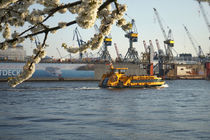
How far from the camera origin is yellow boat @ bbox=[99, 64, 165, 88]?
9644 cm

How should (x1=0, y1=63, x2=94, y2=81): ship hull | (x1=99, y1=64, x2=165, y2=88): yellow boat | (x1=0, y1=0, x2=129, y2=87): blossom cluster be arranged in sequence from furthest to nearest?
(x1=0, y1=63, x2=94, y2=81): ship hull < (x1=99, y1=64, x2=165, y2=88): yellow boat < (x1=0, y1=0, x2=129, y2=87): blossom cluster

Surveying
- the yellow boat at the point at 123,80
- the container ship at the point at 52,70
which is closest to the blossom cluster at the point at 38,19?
the yellow boat at the point at 123,80

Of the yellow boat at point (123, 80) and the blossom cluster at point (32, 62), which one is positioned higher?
the blossom cluster at point (32, 62)

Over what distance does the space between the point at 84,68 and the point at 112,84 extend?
95838 mm

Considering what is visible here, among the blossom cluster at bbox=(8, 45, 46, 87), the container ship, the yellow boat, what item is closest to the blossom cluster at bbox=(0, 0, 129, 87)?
the blossom cluster at bbox=(8, 45, 46, 87)

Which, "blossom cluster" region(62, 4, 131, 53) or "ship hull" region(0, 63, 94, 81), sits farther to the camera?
"ship hull" region(0, 63, 94, 81)

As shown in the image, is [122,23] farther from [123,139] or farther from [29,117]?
[29,117]

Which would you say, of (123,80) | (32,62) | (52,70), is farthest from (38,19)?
(52,70)

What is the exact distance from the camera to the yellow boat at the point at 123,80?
96.4m

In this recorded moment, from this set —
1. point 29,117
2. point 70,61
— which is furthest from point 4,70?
point 29,117

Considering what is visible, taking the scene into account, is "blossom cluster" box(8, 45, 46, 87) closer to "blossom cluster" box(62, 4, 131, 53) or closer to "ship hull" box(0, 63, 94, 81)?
"blossom cluster" box(62, 4, 131, 53)

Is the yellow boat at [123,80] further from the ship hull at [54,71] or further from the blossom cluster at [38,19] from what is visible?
the blossom cluster at [38,19]

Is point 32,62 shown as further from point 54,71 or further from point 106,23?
point 54,71

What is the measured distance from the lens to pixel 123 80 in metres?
97.2
